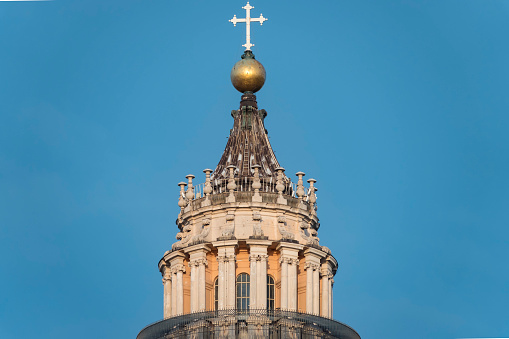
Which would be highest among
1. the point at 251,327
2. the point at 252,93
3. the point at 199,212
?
the point at 252,93

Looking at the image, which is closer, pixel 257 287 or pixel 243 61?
pixel 257 287

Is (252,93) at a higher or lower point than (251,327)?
higher

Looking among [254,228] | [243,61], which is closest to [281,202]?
[254,228]

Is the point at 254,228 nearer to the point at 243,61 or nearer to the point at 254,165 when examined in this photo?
the point at 254,165

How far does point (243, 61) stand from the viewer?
105 m

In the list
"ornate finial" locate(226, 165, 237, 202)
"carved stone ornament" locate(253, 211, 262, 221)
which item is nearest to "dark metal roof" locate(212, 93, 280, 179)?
"ornate finial" locate(226, 165, 237, 202)

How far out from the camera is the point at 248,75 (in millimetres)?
104000

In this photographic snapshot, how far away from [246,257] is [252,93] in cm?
1121

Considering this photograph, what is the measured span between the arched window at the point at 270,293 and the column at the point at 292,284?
1.19 m

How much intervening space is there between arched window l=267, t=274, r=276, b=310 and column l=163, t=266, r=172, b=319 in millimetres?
5793

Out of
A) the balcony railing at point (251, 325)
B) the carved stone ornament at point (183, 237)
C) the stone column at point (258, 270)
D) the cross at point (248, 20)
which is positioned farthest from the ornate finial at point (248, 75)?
the balcony railing at point (251, 325)

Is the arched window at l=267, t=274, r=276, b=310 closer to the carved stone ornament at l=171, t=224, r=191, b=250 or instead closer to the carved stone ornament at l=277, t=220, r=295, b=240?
the carved stone ornament at l=277, t=220, r=295, b=240

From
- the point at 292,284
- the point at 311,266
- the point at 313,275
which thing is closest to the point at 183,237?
the point at 292,284

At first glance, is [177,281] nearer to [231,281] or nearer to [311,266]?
[231,281]
